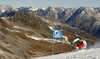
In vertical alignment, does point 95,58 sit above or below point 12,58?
above

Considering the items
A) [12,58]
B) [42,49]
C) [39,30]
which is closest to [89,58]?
[12,58]

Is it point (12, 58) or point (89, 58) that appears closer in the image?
point (89, 58)

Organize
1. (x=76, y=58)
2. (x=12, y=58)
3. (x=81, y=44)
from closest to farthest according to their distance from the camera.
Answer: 1. (x=76, y=58)
2. (x=81, y=44)
3. (x=12, y=58)

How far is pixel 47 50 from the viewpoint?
130 meters

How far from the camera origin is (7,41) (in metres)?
94.6

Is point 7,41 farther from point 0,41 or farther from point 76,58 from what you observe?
point 76,58

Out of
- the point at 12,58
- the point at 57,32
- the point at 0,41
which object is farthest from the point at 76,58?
the point at 0,41

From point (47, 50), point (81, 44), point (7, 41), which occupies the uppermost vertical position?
point (81, 44)

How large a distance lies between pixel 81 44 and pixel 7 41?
76.4 meters

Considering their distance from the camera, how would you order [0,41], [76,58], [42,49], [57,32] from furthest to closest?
[42,49]
[0,41]
[57,32]
[76,58]

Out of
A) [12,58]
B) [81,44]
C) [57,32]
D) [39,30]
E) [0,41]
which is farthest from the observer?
[39,30]

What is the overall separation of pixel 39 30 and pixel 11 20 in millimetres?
34359

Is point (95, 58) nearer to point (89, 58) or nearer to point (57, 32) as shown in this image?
point (89, 58)

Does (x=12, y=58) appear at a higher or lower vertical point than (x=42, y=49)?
higher
